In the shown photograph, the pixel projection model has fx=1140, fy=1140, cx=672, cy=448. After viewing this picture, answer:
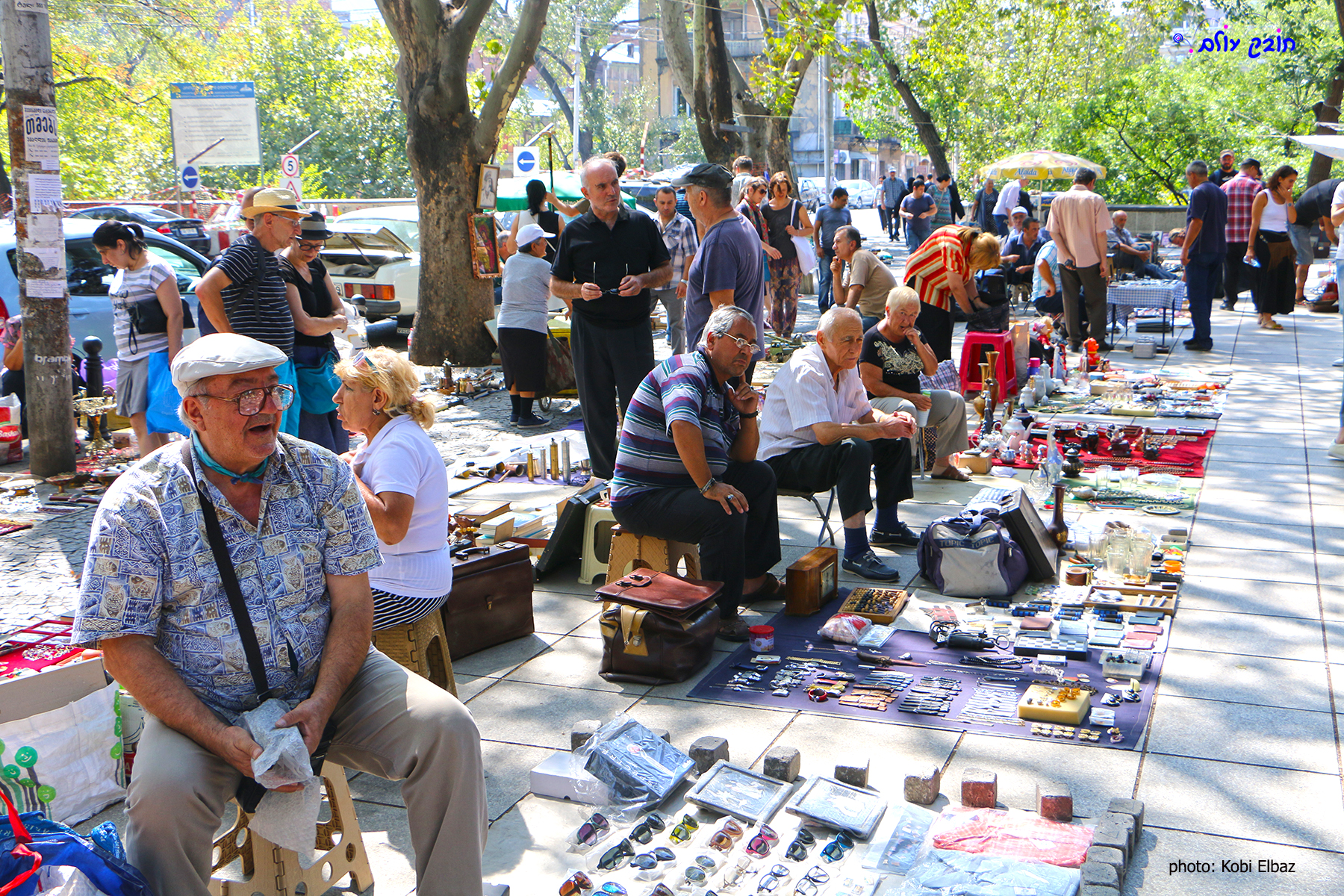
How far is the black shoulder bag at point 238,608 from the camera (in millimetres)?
2695

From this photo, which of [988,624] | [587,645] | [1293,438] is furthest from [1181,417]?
[587,645]

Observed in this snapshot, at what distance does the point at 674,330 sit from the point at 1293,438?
4.82 metres

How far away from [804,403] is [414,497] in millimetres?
2383

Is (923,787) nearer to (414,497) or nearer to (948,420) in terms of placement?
(414,497)

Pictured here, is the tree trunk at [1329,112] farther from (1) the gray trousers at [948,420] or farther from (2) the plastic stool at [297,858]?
(2) the plastic stool at [297,858]

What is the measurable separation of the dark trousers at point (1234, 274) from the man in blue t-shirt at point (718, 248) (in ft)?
33.4

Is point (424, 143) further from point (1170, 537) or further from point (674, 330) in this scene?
point (1170, 537)

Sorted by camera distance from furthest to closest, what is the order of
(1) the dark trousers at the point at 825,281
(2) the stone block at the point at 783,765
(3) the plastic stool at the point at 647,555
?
(1) the dark trousers at the point at 825,281
(3) the plastic stool at the point at 647,555
(2) the stone block at the point at 783,765

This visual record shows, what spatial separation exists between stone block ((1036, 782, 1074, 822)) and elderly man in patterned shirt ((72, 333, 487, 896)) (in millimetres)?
1608

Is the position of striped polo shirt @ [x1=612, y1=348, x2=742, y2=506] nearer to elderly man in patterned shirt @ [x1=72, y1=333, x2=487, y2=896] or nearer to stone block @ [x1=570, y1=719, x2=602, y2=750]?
stone block @ [x1=570, y1=719, x2=602, y2=750]

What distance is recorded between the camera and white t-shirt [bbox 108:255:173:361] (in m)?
6.77

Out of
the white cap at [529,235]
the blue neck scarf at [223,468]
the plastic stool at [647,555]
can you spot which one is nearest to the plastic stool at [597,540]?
the plastic stool at [647,555]

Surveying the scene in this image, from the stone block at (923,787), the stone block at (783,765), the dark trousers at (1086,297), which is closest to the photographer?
the stone block at (923,787)

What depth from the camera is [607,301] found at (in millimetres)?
6680
